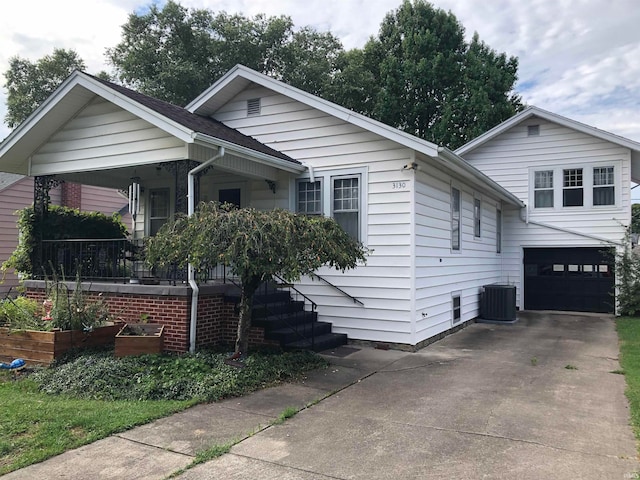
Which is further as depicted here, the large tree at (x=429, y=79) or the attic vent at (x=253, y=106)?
the large tree at (x=429, y=79)

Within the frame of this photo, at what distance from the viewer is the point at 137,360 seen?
271 inches

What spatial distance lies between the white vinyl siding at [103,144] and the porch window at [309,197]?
2960 millimetres

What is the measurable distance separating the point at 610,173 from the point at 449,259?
769 cm

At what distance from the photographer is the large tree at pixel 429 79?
76.8ft

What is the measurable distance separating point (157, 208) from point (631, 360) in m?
9.93

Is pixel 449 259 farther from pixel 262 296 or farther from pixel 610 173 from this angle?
pixel 610 173

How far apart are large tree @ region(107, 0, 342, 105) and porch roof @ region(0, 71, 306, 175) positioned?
15.7m

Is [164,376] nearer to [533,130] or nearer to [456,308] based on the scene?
[456,308]

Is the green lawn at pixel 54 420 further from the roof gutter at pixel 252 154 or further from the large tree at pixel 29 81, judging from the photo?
the large tree at pixel 29 81

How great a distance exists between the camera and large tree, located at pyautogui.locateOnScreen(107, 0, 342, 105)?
24672 millimetres

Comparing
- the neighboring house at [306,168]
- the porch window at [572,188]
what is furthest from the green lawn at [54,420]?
the porch window at [572,188]

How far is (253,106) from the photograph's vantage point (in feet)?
35.8

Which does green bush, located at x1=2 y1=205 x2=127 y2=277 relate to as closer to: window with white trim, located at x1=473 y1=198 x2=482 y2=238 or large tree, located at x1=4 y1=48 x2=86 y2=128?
window with white trim, located at x1=473 y1=198 x2=482 y2=238

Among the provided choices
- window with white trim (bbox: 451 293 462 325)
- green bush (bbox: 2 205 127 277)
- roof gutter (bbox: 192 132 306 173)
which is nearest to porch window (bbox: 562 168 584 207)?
window with white trim (bbox: 451 293 462 325)
